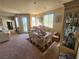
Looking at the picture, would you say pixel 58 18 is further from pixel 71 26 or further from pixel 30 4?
pixel 71 26

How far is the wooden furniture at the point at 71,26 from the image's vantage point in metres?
1.29

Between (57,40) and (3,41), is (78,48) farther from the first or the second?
(3,41)

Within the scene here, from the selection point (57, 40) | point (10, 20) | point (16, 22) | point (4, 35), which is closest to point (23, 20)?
point (16, 22)

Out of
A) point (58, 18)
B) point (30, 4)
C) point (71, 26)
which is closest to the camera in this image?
point (71, 26)

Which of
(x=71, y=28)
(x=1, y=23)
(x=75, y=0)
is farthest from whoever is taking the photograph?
(x=1, y=23)

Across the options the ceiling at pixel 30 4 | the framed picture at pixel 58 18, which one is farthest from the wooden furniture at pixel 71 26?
the framed picture at pixel 58 18

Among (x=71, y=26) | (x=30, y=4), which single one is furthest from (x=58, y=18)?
(x=71, y=26)

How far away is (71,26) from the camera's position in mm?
1430

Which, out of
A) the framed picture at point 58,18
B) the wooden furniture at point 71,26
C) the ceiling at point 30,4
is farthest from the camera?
the framed picture at point 58,18

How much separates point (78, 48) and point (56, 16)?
4.38 metres

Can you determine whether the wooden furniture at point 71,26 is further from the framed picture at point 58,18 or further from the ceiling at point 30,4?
the framed picture at point 58,18

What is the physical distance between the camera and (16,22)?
8211 mm

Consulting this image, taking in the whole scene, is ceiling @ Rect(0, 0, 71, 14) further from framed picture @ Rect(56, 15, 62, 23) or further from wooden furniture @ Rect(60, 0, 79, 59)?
wooden furniture @ Rect(60, 0, 79, 59)

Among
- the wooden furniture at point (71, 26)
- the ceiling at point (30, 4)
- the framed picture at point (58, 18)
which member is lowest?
the wooden furniture at point (71, 26)
